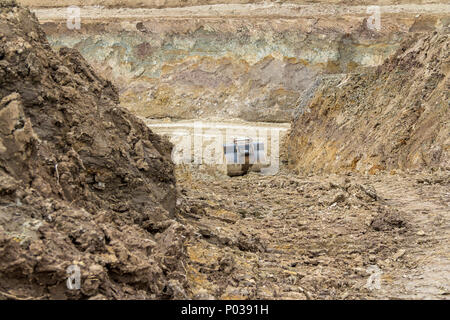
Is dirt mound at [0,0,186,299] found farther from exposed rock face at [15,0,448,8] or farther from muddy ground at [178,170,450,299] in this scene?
exposed rock face at [15,0,448,8]

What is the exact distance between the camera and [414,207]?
8086 millimetres

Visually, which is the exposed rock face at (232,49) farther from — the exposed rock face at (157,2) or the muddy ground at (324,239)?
the muddy ground at (324,239)

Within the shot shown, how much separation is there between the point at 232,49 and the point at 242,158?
449 inches

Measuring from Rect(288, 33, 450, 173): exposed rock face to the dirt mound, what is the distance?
237 inches

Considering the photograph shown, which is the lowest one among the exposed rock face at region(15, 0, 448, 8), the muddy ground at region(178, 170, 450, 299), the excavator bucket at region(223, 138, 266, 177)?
the muddy ground at region(178, 170, 450, 299)

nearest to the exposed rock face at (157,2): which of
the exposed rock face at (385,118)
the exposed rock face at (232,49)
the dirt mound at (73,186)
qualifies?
the exposed rock face at (232,49)

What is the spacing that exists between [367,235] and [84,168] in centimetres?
369

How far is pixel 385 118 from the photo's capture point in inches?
496

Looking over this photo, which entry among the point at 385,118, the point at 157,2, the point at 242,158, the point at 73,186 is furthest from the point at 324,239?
the point at 157,2

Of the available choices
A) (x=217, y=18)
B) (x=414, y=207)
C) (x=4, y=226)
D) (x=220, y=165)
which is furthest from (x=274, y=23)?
(x=4, y=226)

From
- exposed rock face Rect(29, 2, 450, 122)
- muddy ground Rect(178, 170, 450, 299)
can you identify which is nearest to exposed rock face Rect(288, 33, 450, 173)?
muddy ground Rect(178, 170, 450, 299)

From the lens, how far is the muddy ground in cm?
516

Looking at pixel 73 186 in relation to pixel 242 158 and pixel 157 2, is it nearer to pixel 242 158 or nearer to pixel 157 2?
pixel 242 158

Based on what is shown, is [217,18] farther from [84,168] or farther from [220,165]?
[84,168]
